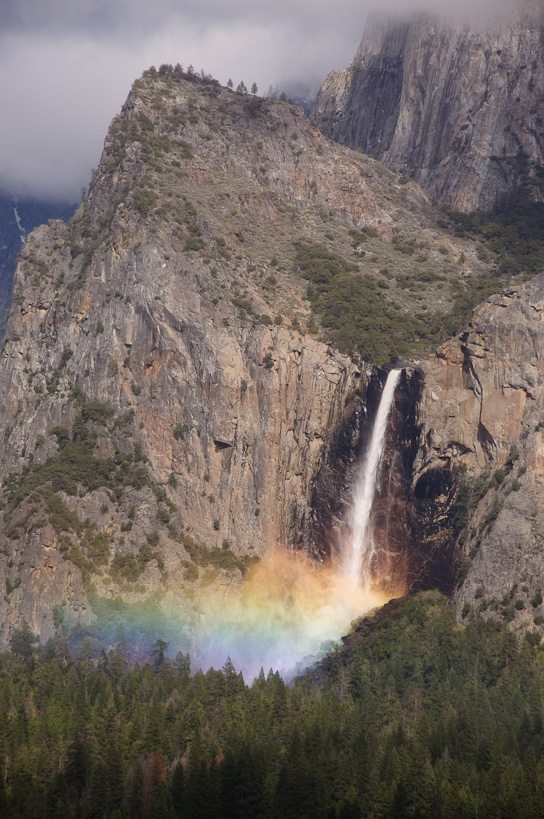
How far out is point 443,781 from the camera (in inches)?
3780

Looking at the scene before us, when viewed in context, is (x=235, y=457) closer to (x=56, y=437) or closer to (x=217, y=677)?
(x=56, y=437)

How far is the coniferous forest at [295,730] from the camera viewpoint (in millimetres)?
96438

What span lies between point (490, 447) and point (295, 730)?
4862 centimetres

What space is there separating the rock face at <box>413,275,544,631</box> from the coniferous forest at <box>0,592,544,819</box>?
6958 millimetres

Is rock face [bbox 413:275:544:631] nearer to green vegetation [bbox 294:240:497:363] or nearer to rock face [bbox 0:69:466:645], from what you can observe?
green vegetation [bbox 294:240:497:363]

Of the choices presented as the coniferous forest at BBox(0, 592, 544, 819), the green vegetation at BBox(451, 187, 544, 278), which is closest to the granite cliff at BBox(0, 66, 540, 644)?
the green vegetation at BBox(451, 187, 544, 278)

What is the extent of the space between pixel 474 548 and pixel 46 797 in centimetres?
5590

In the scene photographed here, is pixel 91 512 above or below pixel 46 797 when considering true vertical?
above

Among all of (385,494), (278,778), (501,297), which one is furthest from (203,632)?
(501,297)

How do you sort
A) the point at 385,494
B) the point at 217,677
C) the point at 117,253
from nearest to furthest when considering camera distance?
the point at 217,677 → the point at 385,494 → the point at 117,253

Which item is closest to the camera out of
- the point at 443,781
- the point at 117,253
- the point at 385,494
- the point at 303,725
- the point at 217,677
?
the point at 443,781

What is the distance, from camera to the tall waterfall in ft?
482

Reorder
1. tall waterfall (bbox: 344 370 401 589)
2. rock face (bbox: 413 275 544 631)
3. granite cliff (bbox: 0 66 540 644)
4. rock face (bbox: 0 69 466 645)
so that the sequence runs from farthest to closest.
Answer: tall waterfall (bbox: 344 370 401 589)
rock face (bbox: 0 69 466 645)
granite cliff (bbox: 0 66 540 644)
rock face (bbox: 413 275 544 631)

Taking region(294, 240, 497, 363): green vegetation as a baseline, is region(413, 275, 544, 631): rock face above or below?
below
